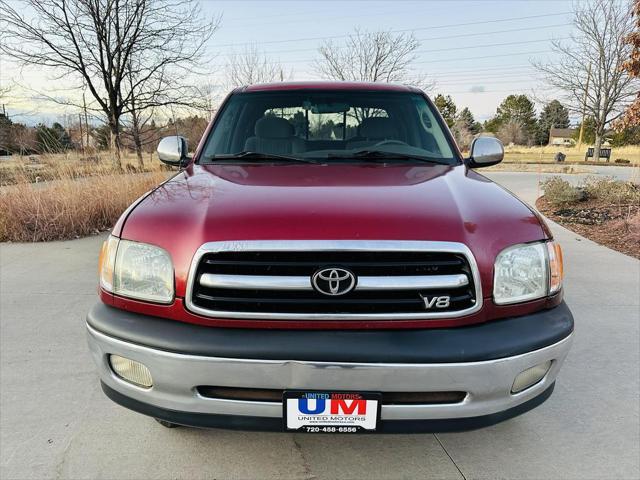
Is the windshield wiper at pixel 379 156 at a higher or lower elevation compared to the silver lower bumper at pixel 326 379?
higher

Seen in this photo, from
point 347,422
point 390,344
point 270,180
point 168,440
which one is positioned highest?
point 270,180

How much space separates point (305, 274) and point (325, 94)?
188 centimetres

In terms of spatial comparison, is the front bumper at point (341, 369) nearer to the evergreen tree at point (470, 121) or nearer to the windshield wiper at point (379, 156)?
the windshield wiper at point (379, 156)

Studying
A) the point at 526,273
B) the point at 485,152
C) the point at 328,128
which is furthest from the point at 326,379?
the point at 485,152

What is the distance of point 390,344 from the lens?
5.03 ft

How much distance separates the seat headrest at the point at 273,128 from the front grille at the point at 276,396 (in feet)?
5.58

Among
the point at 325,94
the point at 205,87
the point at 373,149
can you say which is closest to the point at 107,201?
the point at 325,94

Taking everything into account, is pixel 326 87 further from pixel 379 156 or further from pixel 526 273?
pixel 526 273

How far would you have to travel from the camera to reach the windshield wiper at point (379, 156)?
8.32 feet

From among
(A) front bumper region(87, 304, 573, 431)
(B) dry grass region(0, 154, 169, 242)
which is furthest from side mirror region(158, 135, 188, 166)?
(B) dry grass region(0, 154, 169, 242)

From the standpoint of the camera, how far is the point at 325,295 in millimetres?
1587

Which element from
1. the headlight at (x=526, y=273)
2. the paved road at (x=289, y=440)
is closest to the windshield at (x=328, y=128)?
the headlight at (x=526, y=273)

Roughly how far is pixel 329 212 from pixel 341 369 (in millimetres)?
569

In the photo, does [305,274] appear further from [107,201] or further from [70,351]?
[107,201]
